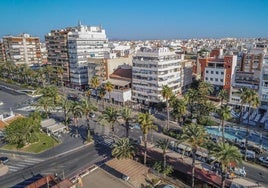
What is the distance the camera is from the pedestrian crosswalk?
63.9m

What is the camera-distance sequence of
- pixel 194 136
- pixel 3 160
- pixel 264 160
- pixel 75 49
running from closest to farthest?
pixel 194 136
pixel 264 160
pixel 3 160
pixel 75 49

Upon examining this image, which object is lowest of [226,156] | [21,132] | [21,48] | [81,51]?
[21,132]

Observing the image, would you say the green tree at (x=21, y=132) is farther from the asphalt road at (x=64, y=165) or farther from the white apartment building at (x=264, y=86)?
the white apartment building at (x=264, y=86)

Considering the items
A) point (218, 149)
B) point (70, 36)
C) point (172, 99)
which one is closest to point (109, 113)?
point (172, 99)

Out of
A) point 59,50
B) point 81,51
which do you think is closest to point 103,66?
point 81,51

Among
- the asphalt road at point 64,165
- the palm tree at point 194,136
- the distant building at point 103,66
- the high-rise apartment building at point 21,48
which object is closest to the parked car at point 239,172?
the palm tree at point 194,136

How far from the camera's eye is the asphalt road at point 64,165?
195 feet

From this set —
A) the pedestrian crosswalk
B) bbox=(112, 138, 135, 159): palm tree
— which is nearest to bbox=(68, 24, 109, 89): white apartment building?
the pedestrian crosswalk

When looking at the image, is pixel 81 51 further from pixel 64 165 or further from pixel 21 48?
pixel 64 165

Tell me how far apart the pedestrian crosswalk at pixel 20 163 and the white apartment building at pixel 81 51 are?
8043cm

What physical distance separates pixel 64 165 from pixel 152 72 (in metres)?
57.9

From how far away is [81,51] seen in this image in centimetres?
14238

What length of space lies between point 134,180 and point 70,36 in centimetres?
11136

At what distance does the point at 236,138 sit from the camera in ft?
261
